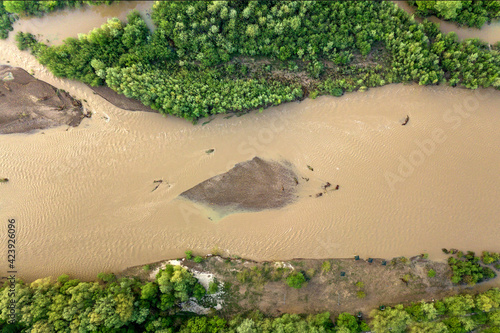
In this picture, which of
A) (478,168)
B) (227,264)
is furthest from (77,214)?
(478,168)

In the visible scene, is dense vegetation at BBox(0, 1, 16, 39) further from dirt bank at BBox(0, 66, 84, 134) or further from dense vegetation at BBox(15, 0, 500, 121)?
dense vegetation at BBox(15, 0, 500, 121)

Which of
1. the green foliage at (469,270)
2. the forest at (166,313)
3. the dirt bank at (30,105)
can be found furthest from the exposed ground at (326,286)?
the dirt bank at (30,105)

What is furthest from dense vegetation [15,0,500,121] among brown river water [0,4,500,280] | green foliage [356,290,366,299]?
green foliage [356,290,366,299]

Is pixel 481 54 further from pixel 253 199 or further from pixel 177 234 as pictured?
pixel 177 234

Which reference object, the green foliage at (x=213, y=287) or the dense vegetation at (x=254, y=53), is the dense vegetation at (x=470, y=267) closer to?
the dense vegetation at (x=254, y=53)

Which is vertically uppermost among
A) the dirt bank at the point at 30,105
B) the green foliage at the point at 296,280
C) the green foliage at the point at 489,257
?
the dirt bank at the point at 30,105

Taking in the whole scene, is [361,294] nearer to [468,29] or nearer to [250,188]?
[250,188]

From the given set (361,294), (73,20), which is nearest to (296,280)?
(361,294)
